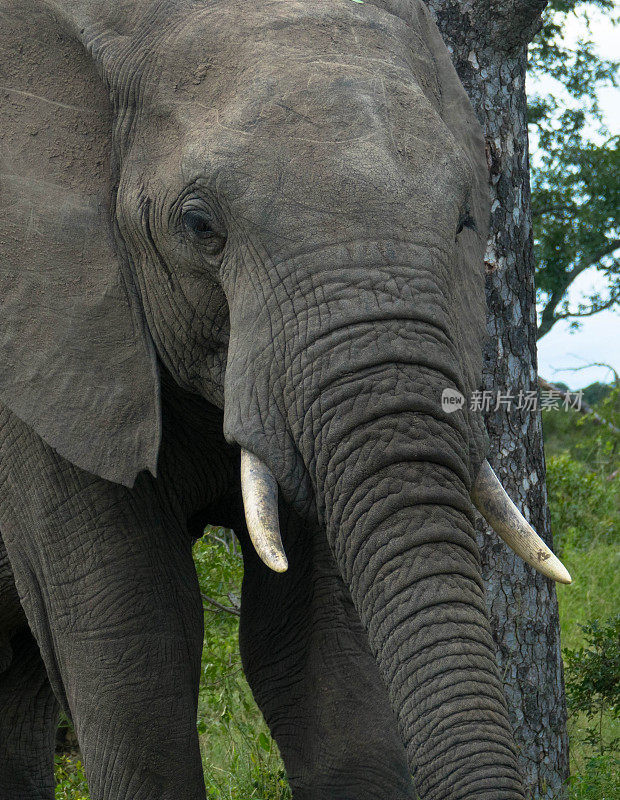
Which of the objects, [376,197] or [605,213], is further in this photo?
[605,213]

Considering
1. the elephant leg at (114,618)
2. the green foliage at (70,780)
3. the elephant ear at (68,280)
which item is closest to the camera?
the elephant ear at (68,280)

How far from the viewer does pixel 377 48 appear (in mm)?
2652

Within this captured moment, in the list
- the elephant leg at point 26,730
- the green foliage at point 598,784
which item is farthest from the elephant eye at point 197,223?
the green foliage at point 598,784

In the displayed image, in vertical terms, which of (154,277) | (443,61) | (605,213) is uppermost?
(605,213)

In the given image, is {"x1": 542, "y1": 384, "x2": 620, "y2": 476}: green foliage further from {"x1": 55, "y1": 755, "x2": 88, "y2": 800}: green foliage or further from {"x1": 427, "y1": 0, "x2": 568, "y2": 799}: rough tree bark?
{"x1": 55, "y1": 755, "x2": 88, "y2": 800}: green foliage

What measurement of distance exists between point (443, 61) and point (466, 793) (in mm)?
1795

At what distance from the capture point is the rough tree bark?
398 centimetres

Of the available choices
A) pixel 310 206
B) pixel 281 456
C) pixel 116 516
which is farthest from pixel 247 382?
pixel 116 516

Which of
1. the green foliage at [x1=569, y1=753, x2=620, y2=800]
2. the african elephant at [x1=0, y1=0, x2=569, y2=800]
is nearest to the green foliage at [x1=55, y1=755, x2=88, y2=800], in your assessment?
the african elephant at [x1=0, y1=0, x2=569, y2=800]

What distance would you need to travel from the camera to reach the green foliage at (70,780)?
15.1 feet

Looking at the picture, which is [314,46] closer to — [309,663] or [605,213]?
[309,663]

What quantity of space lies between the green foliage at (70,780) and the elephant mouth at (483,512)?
238cm

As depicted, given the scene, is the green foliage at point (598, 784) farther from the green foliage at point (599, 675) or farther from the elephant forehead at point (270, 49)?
the elephant forehead at point (270, 49)

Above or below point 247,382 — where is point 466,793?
below
